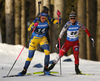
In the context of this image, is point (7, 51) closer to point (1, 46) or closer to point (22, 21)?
point (1, 46)

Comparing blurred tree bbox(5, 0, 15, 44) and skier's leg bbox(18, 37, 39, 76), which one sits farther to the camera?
blurred tree bbox(5, 0, 15, 44)

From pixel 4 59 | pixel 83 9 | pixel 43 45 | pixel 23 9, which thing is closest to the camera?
→ pixel 43 45

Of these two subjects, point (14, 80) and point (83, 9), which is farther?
point (83, 9)

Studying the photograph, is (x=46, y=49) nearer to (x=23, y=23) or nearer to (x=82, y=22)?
(x=82, y=22)

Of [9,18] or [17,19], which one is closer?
[9,18]

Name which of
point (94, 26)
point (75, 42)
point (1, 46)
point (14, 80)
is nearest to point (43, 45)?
point (75, 42)

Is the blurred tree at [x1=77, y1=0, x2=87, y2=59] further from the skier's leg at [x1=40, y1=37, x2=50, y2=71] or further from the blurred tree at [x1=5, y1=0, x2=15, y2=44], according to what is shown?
the skier's leg at [x1=40, y1=37, x2=50, y2=71]

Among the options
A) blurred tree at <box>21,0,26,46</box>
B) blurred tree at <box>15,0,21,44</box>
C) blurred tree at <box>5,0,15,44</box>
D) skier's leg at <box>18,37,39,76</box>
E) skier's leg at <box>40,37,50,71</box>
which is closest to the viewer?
skier's leg at <box>40,37,50,71</box>

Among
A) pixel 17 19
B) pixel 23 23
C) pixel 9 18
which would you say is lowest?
pixel 23 23

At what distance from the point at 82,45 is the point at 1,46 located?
447 cm

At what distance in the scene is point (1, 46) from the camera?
1622 cm

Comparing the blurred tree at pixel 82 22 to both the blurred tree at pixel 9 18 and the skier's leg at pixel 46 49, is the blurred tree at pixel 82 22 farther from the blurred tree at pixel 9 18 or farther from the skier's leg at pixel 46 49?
the skier's leg at pixel 46 49

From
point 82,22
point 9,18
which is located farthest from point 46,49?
point 9,18

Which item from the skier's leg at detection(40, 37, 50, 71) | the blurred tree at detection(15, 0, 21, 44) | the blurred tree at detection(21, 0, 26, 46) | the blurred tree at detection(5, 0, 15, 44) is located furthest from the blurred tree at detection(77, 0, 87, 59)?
the skier's leg at detection(40, 37, 50, 71)
